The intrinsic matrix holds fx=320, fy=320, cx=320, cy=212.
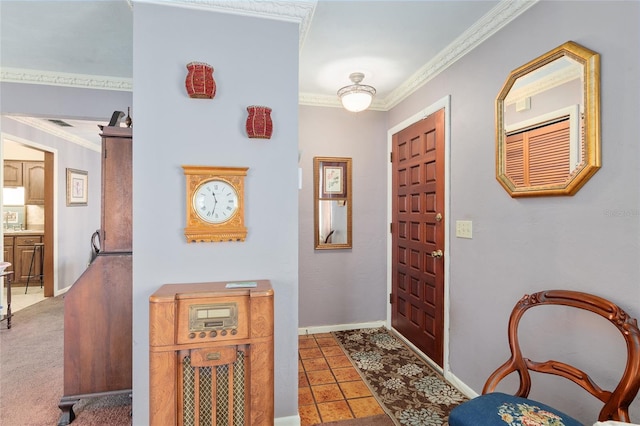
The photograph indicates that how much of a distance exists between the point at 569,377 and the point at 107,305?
8.13ft

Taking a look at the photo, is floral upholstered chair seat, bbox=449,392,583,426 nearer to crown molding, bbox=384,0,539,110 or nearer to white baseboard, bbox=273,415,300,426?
white baseboard, bbox=273,415,300,426

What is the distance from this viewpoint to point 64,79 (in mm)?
2896

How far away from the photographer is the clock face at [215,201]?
1729 millimetres

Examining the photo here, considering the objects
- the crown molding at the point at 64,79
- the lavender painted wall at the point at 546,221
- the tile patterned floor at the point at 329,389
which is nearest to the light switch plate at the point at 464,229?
the lavender painted wall at the point at 546,221

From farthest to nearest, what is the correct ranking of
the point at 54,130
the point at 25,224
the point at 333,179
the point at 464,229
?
1. the point at 25,224
2. the point at 54,130
3. the point at 333,179
4. the point at 464,229

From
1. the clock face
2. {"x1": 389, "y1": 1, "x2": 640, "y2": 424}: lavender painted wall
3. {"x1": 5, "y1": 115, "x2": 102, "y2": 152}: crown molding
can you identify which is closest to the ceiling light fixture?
{"x1": 389, "y1": 1, "x2": 640, "y2": 424}: lavender painted wall

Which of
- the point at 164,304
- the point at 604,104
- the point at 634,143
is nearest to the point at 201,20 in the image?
the point at 164,304

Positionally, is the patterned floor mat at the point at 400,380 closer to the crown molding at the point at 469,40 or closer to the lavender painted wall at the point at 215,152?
the lavender painted wall at the point at 215,152

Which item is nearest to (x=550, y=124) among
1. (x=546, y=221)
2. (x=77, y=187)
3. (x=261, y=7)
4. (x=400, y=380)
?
(x=546, y=221)

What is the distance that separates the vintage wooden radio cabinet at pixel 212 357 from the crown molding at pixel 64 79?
247 cm

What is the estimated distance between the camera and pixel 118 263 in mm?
2000

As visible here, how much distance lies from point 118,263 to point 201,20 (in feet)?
5.00

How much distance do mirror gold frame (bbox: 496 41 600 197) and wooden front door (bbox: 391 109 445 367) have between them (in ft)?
2.19

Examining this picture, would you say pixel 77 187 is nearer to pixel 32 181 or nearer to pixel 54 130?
pixel 32 181
